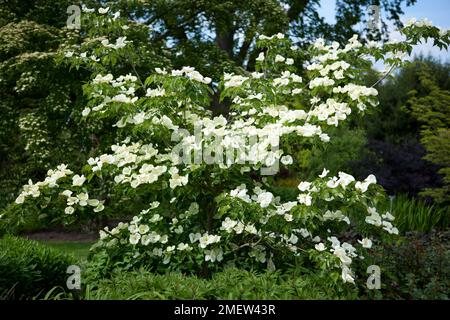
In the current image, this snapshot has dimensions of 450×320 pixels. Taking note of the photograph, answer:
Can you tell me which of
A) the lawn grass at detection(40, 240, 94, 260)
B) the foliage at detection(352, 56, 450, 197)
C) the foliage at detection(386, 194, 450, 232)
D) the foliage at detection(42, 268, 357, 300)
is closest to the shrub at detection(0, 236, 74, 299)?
the foliage at detection(42, 268, 357, 300)

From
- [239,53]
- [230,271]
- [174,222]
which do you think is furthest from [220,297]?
[239,53]

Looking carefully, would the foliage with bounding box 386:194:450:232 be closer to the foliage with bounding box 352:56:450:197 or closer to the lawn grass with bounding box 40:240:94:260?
the foliage with bounding box 352:56:450:197

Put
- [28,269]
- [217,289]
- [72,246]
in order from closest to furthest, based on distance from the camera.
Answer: [217,289] → [28,269] → [72,246]

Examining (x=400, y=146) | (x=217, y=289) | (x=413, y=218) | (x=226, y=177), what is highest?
(x=400, y=146)

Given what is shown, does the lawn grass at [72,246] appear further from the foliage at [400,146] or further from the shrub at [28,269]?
the foliage at [400,146]

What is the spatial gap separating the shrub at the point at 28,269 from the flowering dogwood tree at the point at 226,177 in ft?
1.41

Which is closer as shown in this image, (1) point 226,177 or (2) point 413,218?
(1) point 226,177

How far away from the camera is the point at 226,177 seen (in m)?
4.18

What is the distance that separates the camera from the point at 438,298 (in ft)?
13.6

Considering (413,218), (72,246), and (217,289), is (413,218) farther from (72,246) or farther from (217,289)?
(217,289)

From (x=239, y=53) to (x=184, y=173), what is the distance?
9.65 m

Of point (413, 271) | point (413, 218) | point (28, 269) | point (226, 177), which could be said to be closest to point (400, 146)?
point (413, 218)

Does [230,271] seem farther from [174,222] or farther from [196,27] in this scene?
[196,27]

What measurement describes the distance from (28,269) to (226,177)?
1616mm
